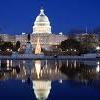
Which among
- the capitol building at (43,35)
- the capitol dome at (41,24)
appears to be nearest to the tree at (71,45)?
the capitol building at (43,35)

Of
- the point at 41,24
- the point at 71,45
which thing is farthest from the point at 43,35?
the point at 71,45

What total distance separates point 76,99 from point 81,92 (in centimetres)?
182

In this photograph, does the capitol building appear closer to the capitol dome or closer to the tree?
the capitol dome

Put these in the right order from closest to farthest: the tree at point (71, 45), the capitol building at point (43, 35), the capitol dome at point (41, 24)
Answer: the tree at point (71, 45) < the capitol dome at point (41, 24) < the capitol building at point (43, 35)

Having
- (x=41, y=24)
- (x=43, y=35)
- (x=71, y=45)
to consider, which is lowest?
(x=71, y=45)

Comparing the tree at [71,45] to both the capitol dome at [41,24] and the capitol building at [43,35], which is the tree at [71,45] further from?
the capitol dome at [41,24]

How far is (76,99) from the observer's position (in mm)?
13008

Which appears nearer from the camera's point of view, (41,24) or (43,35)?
(41,24)

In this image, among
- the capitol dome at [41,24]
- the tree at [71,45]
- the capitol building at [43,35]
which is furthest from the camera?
the capitol building at [43,35]

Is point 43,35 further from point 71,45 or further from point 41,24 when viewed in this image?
point 71,45

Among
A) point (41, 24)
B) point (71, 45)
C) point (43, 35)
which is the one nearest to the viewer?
point (71, 45)

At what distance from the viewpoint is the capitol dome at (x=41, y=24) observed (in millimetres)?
149375

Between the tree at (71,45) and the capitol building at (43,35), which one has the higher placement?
the capitol building at (43,35)

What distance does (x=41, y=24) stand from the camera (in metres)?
149
